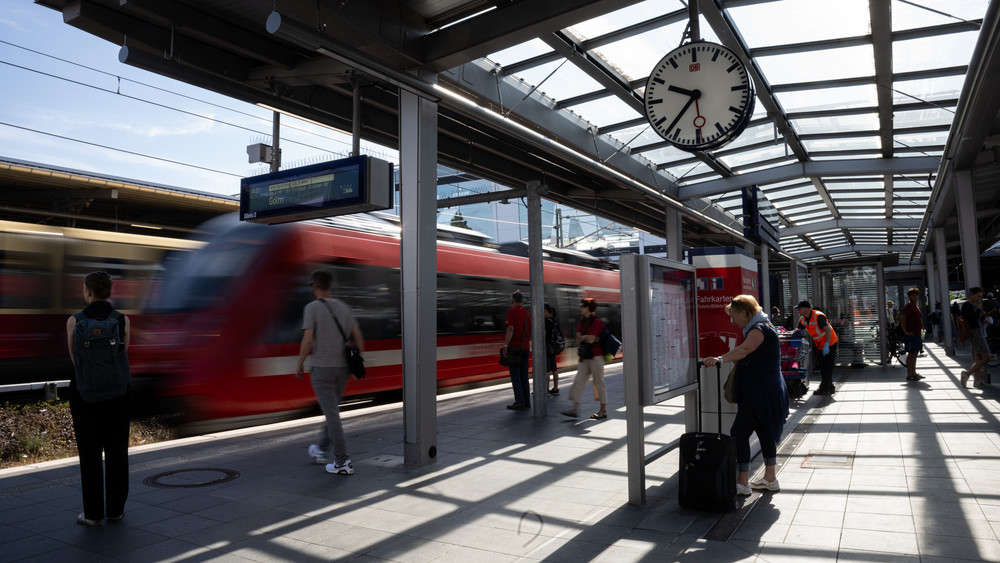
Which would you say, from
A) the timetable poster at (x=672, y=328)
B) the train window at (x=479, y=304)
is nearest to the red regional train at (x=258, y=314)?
the train window at (x=479, y=304)

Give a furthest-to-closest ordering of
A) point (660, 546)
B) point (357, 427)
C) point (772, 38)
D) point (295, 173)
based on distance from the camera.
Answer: point (357, 427) < point (772, 38) < point (295, 173) < point (660, 546)

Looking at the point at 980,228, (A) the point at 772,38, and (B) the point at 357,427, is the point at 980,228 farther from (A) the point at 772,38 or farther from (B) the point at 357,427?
(B) the point at 357,427

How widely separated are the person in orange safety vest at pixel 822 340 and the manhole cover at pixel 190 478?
8909mm

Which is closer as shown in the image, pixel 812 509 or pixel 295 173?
pixel 812 509

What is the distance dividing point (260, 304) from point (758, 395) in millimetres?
6510

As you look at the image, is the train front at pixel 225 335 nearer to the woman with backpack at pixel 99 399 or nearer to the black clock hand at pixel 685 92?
the woman with backpack at pixel 99 399

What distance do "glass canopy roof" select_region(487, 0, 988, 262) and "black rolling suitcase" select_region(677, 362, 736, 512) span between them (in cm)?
325

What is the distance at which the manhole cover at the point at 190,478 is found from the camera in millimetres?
5641

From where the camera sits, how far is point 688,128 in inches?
202

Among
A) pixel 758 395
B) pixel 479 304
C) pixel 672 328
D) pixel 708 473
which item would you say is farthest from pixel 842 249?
pixel 708 473

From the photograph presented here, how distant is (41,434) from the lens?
692cm

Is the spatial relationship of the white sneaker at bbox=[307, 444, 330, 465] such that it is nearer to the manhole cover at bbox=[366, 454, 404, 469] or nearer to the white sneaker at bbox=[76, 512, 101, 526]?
the manhole cover at bbox=[366, 454, 404, 469]

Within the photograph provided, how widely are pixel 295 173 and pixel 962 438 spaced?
23.8ft

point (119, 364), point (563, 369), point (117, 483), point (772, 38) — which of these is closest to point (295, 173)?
point (119, 364)
